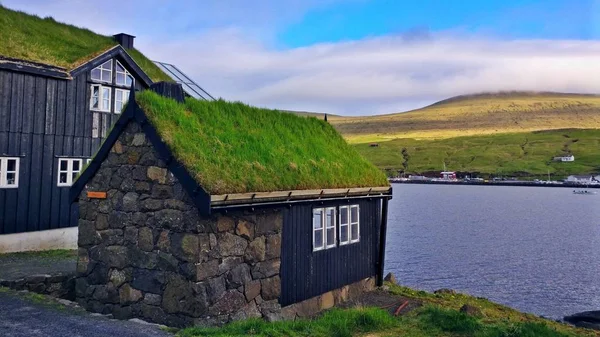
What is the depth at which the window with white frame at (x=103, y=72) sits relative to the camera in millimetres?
20422

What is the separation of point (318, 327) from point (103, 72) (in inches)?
613

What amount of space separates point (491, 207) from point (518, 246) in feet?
132

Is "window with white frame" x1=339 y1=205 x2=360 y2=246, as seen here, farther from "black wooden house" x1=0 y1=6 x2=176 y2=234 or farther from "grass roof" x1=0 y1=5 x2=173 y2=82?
"grass roof" x1=0 y1=5 x2=173 y2=82

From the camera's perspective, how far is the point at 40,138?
60.3 ft

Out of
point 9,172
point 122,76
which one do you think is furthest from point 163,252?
point 122,76

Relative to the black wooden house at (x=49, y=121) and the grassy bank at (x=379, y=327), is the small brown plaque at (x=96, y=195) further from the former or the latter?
the black wooden house at (x=49, y=121)

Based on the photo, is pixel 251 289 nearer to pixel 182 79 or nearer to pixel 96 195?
pixel 96 195

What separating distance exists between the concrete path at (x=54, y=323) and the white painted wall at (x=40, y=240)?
7351mm

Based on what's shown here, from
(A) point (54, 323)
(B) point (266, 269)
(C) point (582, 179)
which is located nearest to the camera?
(A) point (54, 323)

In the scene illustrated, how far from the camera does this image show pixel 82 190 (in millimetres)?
11320

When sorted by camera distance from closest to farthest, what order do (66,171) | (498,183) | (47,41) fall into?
(66,171), (47,41), (498,183)

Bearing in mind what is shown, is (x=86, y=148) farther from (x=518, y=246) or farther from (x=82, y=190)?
(x=518, y=246)

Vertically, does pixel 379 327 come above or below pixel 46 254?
below

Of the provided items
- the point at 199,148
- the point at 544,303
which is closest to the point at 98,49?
the point at 199,148
